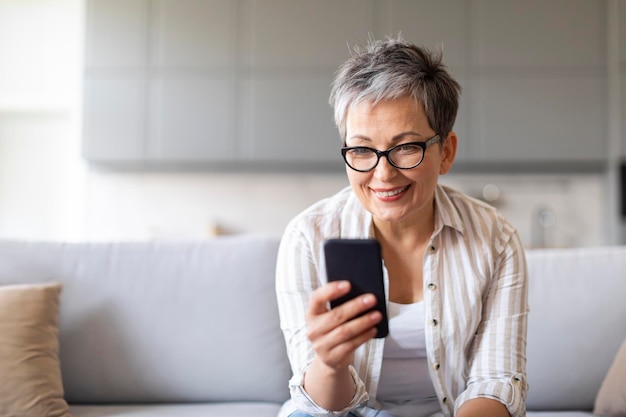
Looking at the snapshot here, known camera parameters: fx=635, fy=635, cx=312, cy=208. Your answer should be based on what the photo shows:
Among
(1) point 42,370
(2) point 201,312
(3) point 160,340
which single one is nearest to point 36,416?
(1) point 42,370

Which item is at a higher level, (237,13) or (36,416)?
(237,13)

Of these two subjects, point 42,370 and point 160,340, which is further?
point 160,340

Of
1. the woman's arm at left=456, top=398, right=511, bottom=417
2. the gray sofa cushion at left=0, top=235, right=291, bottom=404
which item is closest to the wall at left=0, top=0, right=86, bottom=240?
the gray sofa cushion at left=0, top=235, right=291, bottom=404

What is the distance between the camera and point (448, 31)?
154 inches

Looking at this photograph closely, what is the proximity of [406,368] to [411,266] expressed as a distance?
0.70 ft

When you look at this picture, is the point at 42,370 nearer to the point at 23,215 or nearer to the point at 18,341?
the point at 18,341

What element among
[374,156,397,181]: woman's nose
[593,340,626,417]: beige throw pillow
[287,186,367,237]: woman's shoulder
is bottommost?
[593,340,626,417]: beige throw pillow

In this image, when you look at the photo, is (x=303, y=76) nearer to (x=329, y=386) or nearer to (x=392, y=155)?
(x=392, y=155)

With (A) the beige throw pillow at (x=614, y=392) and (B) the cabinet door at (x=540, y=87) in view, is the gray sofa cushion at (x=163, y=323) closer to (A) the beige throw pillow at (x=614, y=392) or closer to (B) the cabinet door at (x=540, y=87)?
(A) the beige throw pillow at (x=614, y=392)

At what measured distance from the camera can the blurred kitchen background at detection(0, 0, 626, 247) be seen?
152 inches

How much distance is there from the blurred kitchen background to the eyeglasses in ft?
8.73

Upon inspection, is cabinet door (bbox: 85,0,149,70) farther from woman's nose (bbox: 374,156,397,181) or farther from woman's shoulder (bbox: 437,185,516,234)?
woman's nose (bbox: 374,156,397,181)

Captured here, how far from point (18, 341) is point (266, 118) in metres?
2.51

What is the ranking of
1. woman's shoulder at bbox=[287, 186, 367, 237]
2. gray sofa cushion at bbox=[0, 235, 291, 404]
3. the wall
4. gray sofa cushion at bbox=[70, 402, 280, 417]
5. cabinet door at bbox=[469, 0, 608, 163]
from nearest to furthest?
woman's shoulder at bbox=[287, 186, 367, 237] < gray sofa cushion at bbox=[70, 402, 280, 417] < gray sofa cushion at bbox=[0, 235, 291, 404] < cabinet door at bbox=[469, 0, 608, 163] < the wall
